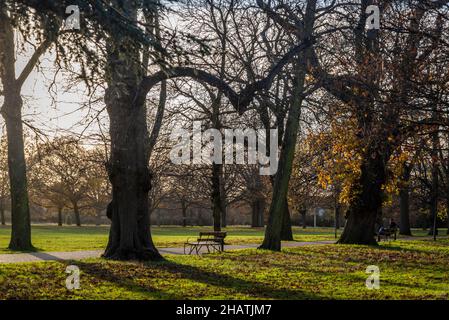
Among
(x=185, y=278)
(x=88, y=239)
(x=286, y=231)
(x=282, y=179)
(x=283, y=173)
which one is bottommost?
Result: (x=88, y=239)

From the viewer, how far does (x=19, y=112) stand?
21781 mm

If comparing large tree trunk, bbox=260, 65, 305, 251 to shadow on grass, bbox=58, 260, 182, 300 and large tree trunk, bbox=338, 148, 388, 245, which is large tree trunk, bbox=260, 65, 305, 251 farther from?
shadow on grass, bbox=58, 260, 182, 300

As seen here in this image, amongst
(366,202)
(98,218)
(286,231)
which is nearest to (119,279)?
(366,202)

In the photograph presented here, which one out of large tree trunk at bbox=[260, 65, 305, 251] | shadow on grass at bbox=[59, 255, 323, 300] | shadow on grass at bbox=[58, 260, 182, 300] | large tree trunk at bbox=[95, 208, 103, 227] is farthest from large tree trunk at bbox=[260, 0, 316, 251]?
large tree trunk at bbox=[95, 208, 103, 227]

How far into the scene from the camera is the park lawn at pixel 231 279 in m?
10.1

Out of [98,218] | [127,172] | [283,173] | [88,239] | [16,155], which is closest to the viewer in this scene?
[127,172]

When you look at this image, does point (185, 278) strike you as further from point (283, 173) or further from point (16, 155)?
point (16, 155)

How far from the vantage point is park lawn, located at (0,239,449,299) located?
1013 centimetres

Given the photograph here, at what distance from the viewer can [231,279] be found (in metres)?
12.3

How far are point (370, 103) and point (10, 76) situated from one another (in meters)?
13.3

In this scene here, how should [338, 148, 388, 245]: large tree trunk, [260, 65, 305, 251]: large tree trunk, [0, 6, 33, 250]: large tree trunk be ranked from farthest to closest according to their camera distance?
[338, 148, 388, 245]: large tree trunk, [0, 6, 33, 250]: large tree trunk, [260, 65, 305, 251]: large tree trunk

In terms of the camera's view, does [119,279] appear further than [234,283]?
Yes

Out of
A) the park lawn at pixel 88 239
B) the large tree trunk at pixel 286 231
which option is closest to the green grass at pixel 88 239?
the park lawn at pixel 88 239

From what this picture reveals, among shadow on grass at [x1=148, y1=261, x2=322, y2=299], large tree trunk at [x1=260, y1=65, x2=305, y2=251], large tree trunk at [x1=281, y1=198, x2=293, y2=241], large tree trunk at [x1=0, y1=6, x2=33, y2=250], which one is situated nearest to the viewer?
shadow on grass at [x1=148, y1=261, x2=322, y2=299]
